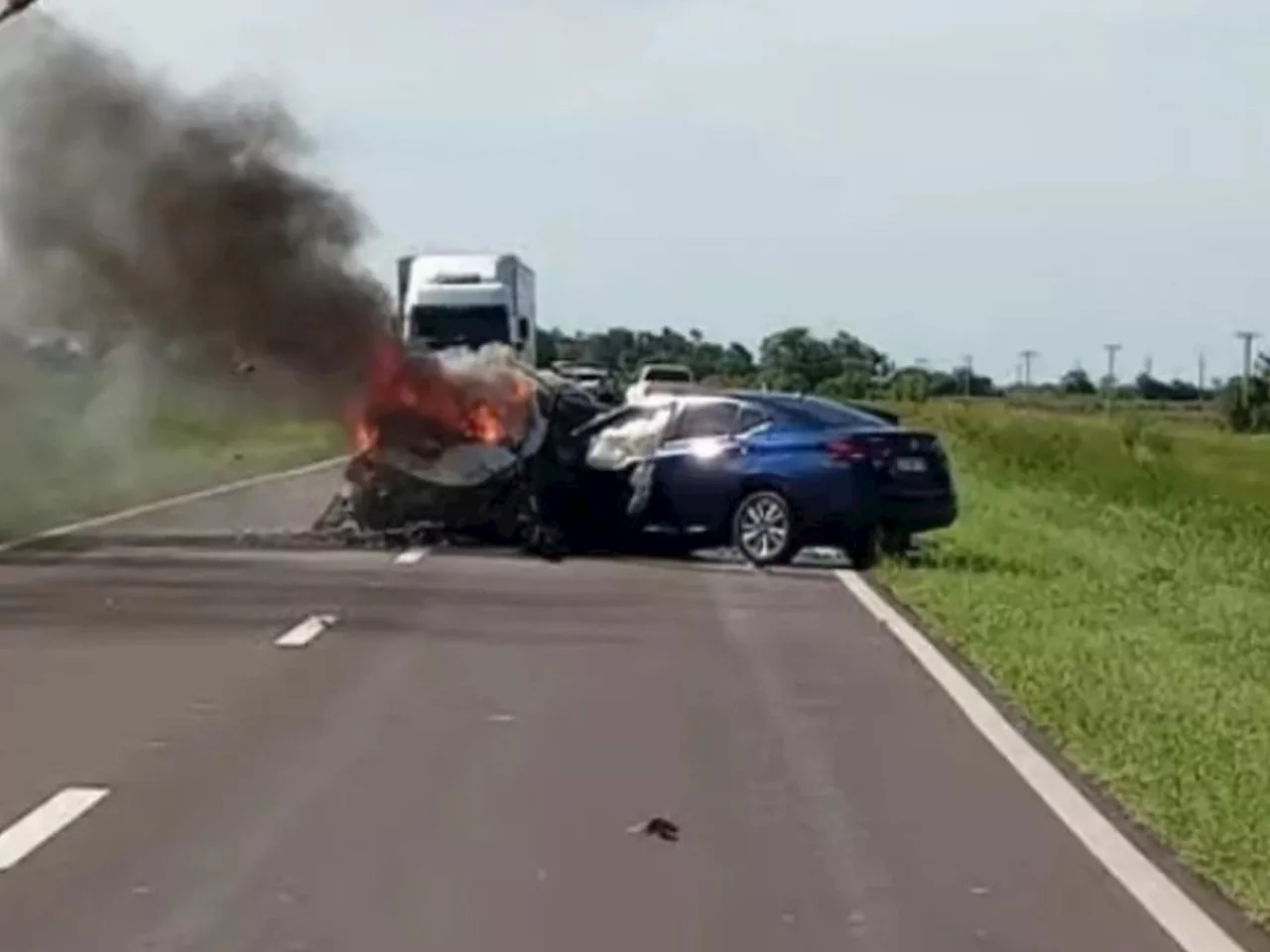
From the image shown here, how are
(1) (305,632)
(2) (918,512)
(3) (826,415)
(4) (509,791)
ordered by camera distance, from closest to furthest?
1. (4) (509,791)
2. (1) (305,632)
3. (2) (918,512)
4. (3) (826,415)

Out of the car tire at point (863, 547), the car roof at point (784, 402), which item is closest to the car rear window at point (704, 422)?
the car roof at point (784, 402)

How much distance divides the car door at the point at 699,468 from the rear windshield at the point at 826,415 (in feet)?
1.61

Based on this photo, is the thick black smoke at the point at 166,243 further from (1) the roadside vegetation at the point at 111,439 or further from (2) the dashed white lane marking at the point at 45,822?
(2) the dashed white lane marking at the point at 45,822

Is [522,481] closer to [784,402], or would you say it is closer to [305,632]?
[784,402]

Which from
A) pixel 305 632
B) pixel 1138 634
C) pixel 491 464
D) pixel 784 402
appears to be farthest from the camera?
pixel 491 464

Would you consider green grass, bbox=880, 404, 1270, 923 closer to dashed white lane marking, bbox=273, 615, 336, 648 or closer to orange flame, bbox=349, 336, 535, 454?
dashed white lane marking, bbox=273, 615, 336, 648

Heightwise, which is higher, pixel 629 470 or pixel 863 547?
pixel 629 470

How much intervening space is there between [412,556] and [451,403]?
2.36 metres

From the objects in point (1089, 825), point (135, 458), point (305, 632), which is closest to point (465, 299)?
point (135, 458)

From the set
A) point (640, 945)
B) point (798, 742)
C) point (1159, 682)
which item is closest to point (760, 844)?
point (640, 945)

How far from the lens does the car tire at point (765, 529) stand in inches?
1125

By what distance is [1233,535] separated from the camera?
3750 cm

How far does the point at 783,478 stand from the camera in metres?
28.6

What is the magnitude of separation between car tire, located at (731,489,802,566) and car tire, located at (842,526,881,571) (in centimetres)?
53
